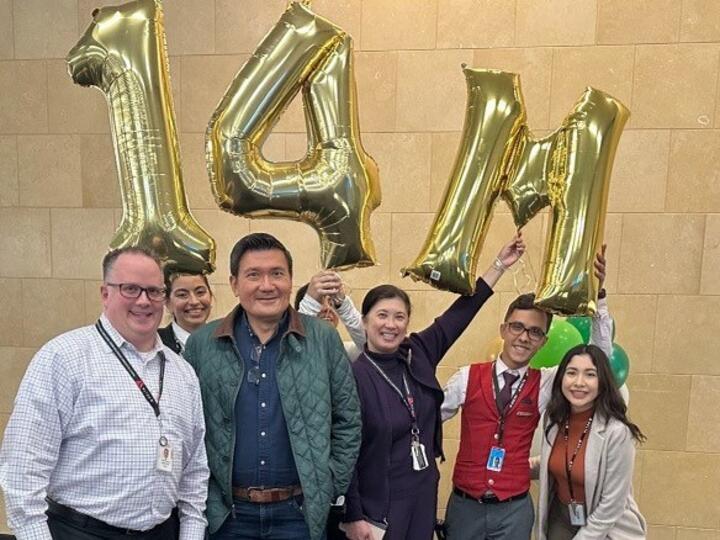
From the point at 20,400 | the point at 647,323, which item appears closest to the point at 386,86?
the point at 647,323

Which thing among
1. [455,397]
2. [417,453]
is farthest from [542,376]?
[417,453]

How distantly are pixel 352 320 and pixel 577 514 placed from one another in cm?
92

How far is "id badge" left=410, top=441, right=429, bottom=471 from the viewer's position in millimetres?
1703

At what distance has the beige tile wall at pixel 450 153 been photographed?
8.31 ft

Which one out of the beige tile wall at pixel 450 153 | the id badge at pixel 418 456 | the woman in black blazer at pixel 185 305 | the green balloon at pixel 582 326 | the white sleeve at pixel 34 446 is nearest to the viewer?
the white sleeve at pixel 34 446

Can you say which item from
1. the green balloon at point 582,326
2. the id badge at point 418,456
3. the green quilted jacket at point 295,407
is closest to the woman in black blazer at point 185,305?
the green quilted jacket at point 295,407

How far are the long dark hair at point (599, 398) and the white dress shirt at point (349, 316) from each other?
64 cm

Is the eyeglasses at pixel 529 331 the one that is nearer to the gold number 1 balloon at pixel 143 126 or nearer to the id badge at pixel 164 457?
the gold number 1 balloon at pixel 143 126

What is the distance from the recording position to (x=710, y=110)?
2.51 meters

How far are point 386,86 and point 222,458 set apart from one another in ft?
6.14

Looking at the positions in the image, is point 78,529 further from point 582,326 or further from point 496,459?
point 582,326

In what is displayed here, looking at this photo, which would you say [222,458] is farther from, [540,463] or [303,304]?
[540,463]

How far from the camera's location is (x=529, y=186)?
65.1 inches

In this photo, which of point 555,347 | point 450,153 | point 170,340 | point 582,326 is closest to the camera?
point 170,340
